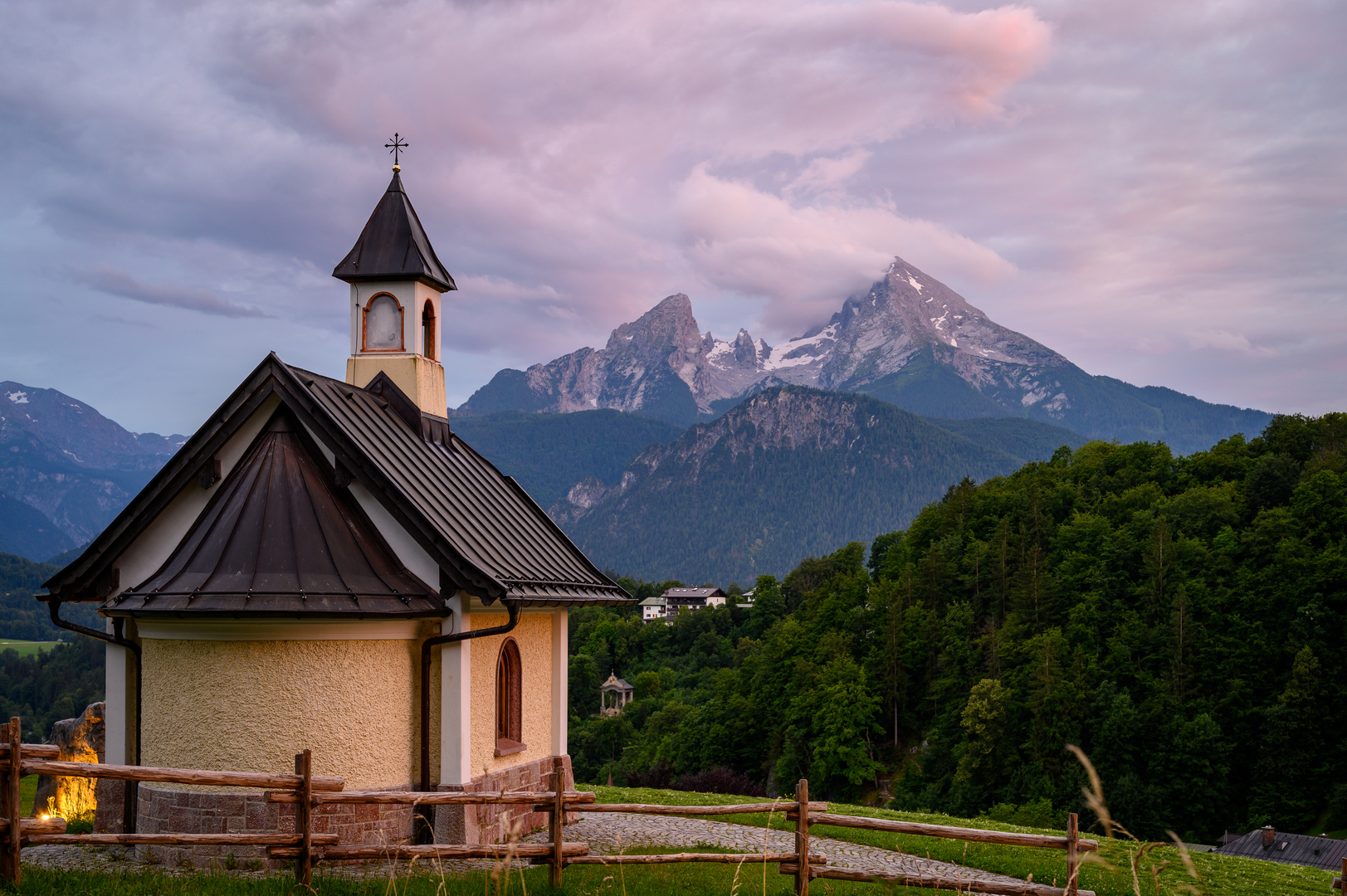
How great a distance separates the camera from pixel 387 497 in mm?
14070

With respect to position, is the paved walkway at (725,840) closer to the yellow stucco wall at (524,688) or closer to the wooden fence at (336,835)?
the yellow stucco wall at (524,688)

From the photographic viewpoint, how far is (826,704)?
241ft

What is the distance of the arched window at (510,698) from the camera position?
15.7 metres

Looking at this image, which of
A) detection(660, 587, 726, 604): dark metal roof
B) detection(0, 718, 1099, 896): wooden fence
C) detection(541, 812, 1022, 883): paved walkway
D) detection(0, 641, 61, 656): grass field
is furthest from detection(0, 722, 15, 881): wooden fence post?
detection(660, 587, 726, 604): dark metal roof

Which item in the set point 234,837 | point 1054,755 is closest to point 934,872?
point 234,837

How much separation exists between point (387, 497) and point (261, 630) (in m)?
2.43

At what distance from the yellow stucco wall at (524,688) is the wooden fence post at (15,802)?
5.94m

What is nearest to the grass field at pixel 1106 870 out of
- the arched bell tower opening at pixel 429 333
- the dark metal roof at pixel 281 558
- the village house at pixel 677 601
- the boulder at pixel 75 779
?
the dark metal roof at pixel 281 558

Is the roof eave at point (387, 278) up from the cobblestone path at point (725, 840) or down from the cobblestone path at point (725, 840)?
up

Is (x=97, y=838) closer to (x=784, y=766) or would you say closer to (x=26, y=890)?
(x=26, y=890)

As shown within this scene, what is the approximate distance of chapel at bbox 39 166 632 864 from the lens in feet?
41.8

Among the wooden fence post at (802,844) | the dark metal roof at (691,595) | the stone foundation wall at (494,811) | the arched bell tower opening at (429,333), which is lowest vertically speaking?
the dark metal roof at (691,595)

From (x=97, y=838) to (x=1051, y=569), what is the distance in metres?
79.9

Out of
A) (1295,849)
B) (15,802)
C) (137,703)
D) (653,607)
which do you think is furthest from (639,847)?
(653,607)
